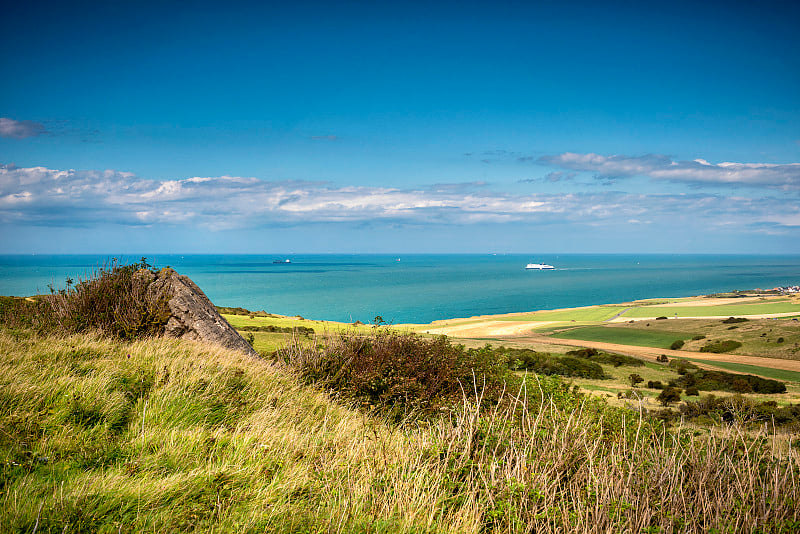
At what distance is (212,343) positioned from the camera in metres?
10.1

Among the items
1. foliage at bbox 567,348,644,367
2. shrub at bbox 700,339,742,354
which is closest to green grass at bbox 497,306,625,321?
shrub at bbox 700,339,742,354

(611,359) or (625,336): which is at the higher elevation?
(611,359)

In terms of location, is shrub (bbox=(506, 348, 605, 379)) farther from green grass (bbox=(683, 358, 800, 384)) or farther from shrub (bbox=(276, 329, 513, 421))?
shrub (bbox=(276, 329, 513, 421))

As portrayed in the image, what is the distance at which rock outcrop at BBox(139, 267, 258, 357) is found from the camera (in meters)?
10.6

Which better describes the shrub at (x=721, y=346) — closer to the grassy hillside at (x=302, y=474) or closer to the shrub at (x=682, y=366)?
the shrub at (x=682, y=366)

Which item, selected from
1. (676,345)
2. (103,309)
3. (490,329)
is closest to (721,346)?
(676,345)

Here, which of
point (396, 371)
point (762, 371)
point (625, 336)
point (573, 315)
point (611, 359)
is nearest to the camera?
point (396, 371)

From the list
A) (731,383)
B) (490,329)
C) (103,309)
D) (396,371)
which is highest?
(103,309)

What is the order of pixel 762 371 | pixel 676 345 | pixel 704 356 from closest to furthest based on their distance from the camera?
pixel 762 371 → pixel 704 356 → pixel 676 345

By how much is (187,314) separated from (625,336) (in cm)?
5056

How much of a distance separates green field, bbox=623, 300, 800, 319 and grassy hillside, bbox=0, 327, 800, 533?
69082mm

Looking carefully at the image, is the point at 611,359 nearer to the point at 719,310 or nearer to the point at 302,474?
the point at 302,474

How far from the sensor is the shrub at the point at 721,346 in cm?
3840

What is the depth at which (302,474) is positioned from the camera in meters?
4.24
